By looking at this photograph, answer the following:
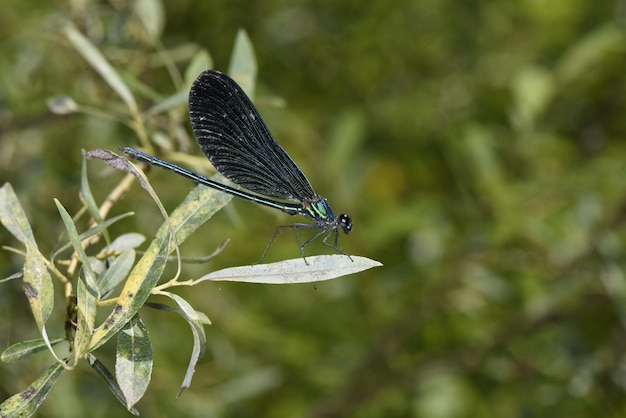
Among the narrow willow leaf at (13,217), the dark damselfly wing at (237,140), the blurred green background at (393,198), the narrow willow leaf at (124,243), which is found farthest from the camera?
the blurred green background at (393,198)

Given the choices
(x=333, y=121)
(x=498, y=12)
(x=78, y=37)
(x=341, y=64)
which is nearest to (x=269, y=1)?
(x=341, y=64)

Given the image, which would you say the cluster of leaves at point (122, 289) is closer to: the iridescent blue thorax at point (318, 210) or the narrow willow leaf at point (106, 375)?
the narrow willow leaf at point (106, 375)

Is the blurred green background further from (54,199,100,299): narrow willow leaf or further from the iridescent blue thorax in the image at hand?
(54,199,100,299): narrow willow leaf

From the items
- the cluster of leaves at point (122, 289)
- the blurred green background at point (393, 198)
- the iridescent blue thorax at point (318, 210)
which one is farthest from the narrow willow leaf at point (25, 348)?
the blurred green background at point (393, 198)

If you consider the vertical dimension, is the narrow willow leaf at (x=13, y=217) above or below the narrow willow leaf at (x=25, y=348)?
above

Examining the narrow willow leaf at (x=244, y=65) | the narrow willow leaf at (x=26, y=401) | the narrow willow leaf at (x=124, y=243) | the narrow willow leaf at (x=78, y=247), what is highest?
the narrow willow leaf at (x=244, y=65)

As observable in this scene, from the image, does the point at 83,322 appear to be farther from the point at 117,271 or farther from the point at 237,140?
the point at 237,140

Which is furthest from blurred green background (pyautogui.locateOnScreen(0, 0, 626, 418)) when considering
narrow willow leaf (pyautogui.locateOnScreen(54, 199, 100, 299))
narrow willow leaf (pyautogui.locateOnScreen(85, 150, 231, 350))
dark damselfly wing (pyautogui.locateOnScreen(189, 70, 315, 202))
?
narrow willow leaf (pyautogui.locateOnScreen(54, 199, 100, 299))

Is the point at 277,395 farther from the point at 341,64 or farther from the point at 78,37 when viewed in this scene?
the point at 78,37
